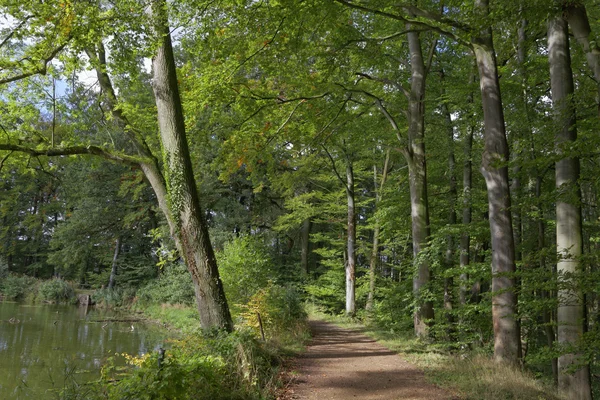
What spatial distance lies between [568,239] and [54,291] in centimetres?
2938

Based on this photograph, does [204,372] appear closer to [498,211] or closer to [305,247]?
[498,211]

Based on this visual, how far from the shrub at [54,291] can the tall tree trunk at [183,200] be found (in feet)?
79.8

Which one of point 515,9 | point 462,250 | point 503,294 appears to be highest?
point 515,9

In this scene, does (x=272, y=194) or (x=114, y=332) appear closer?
(x=114, y=332)

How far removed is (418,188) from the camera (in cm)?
1121

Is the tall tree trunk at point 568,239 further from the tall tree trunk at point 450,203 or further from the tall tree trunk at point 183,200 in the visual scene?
the tall tree trunk at point 450,203

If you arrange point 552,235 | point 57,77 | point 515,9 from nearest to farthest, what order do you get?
1. point 515,9
2. point 57,77
3. point 552,235

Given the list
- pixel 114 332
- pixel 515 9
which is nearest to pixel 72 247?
pixel 114 332

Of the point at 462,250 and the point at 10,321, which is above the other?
the point at 462,250

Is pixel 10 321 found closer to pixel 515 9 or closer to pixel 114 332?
pixel 114 332

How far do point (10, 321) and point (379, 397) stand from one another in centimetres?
1679

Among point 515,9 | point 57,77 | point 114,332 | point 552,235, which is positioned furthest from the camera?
Result: point 114,332

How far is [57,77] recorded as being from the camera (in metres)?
8.37

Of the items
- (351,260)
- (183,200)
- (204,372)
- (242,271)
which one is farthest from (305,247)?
(204,372)
